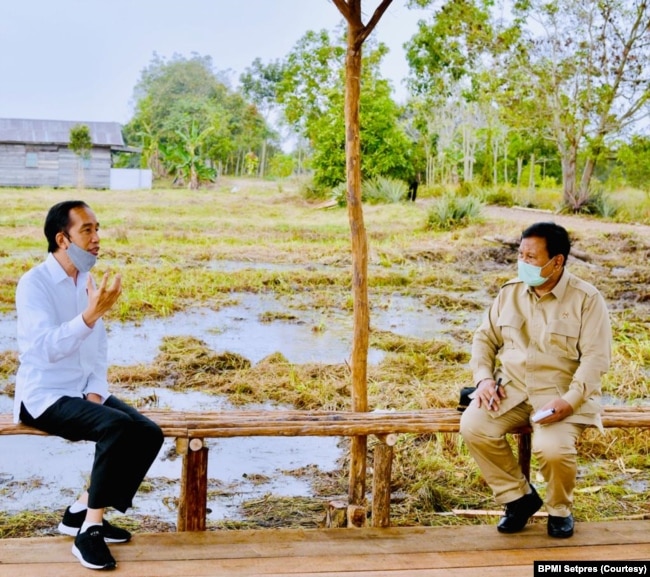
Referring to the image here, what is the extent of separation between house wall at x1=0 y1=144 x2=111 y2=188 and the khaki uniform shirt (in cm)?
843

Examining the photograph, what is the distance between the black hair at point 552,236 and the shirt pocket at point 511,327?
0.20 m

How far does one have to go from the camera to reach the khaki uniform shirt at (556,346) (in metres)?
2.38

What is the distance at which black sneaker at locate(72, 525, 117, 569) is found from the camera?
2090 mm

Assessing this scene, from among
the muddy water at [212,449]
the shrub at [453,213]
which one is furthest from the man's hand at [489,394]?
the shrub at [453,213]

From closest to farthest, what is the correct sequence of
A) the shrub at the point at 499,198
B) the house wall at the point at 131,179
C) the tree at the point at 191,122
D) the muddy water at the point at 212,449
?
the muddy water at the point at 212,449, the house wall at the point at 131,179, the tree at the point at 191,122, the shrub at the point at 499,198

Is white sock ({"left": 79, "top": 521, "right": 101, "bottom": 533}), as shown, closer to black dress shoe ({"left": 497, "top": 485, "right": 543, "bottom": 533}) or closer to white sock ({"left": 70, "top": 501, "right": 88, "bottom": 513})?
white sock ({"left": 70, "top": 501, "right": 88, "bottom": 513})

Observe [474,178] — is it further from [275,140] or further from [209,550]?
[209,550]

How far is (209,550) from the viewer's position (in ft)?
7.34

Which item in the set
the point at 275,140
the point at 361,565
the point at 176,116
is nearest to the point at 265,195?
the point at 275,140

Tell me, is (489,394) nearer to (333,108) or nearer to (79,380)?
(79,380)

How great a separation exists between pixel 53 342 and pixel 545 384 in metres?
1.26

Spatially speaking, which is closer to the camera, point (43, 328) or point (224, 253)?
point (43, 328)

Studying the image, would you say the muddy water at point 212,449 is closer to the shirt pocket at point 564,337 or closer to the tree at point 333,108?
the shirt pocket at point 564,337

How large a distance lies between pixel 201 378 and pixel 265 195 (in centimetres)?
722
